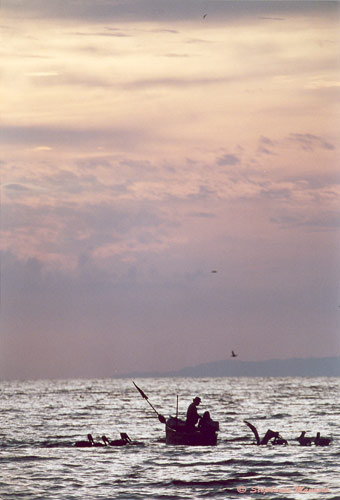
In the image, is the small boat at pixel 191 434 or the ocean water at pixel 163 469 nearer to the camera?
the ocean water at pixel 163 469

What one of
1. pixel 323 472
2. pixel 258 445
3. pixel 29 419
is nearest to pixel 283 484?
pixel 323 472

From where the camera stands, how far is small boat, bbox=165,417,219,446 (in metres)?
46.5

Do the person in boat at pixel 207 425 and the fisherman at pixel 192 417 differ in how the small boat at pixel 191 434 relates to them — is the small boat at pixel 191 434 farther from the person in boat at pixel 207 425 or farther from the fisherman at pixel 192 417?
the fisherman at pixel 192 417

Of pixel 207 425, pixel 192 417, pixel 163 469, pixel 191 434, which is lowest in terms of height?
pixel 163 469

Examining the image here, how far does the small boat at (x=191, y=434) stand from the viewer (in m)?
46.5

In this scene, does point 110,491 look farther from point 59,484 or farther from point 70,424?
point 70,424

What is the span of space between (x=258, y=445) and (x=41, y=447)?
12548mm

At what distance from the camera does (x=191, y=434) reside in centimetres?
4669

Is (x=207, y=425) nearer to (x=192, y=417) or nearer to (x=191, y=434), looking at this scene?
(x=192, y=417)

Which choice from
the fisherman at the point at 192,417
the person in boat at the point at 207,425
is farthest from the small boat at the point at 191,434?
the fisherman at the point at 192,417

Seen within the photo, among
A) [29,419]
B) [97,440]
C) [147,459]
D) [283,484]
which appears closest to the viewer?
[283,484]

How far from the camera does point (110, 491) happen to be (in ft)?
113

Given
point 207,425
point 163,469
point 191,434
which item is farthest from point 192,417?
point 163,469

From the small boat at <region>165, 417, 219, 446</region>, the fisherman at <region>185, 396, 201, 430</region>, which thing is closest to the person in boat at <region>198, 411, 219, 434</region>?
the small boat at <region>165, 417, 219, 446</region>
